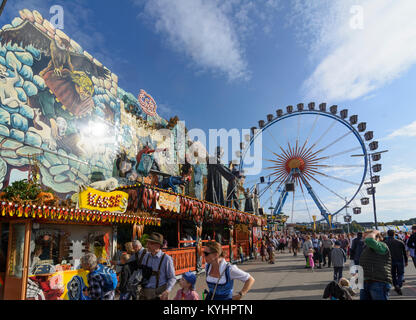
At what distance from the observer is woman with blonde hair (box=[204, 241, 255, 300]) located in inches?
139

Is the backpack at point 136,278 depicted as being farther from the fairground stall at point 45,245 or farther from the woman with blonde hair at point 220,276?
the fairground stall at point 45,245

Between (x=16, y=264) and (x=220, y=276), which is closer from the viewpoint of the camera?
(x=220, y=276)

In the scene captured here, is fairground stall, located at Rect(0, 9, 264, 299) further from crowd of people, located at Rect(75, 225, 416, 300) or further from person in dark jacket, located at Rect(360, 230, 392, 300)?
person in dark jacket, located at Rect(360, 230, 392, 300)

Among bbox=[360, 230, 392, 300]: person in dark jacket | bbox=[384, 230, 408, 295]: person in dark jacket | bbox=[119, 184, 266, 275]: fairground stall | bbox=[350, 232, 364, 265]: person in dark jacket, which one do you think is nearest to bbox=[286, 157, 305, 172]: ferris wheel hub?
bbox=[119, 184, 266, 275]: fairground stall

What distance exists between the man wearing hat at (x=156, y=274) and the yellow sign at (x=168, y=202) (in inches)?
240

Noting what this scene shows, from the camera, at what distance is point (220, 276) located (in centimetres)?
358

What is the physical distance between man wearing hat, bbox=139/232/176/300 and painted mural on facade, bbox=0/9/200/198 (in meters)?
6.81

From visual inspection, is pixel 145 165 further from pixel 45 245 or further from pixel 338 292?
pixel 338 292

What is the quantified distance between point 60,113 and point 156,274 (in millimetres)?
9015

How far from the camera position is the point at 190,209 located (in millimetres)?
12500

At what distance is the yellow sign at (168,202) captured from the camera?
10648 millimetres

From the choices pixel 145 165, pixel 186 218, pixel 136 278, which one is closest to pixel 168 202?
pixel 145 165
